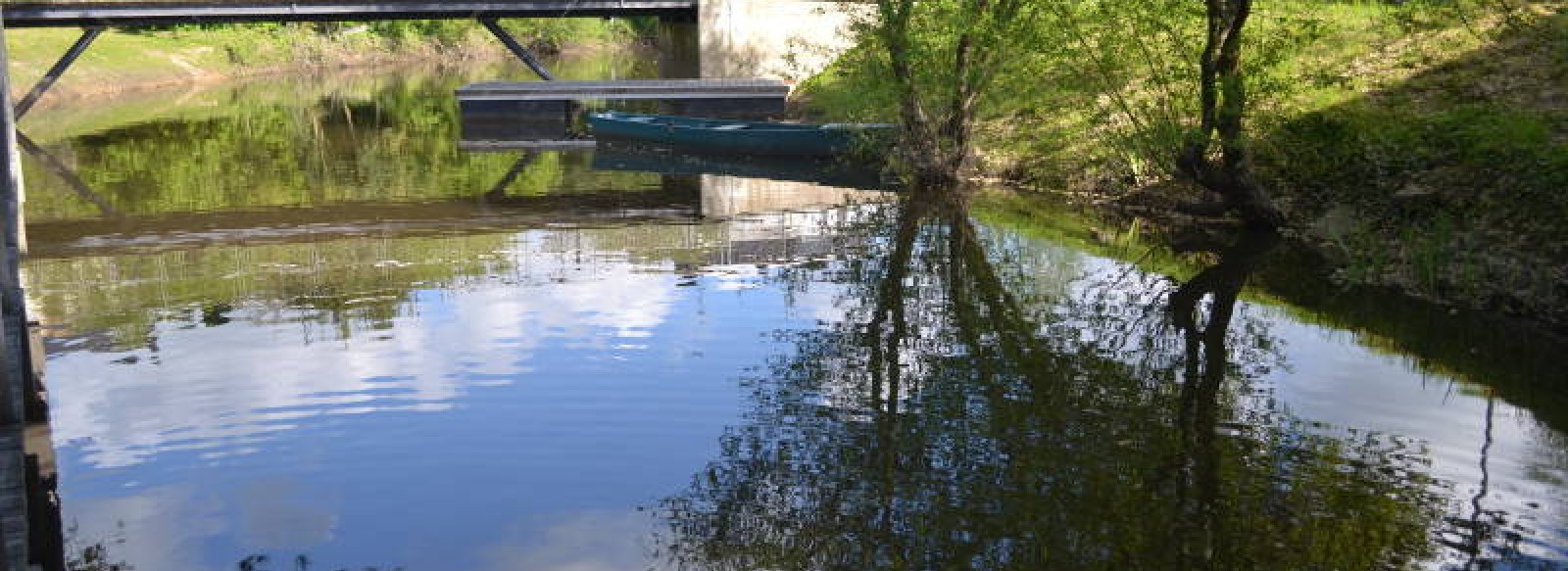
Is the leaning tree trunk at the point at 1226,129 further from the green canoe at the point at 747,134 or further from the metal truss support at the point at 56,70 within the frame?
the metal truss support at the point at 56,70

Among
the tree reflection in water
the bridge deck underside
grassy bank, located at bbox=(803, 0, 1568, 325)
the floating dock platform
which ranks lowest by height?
the tree reflection in water

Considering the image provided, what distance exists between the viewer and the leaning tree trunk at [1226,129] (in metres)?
18.4

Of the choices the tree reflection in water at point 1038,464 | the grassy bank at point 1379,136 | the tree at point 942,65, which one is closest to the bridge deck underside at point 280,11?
the grassy bank at point 1379,136

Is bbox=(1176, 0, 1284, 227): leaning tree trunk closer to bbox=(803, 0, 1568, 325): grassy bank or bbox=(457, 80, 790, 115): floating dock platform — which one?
bbox=(803, 0, 1568, 325): grassy bank

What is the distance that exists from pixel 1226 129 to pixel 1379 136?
8.18 feet

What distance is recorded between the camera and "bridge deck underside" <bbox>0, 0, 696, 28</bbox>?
125 feet

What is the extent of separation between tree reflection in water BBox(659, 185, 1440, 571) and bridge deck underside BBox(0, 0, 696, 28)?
26.9 metres

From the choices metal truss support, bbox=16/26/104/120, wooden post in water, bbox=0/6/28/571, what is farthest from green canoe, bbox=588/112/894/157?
wooden post in water, bbox=0/6/28/571

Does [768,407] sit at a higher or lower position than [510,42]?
lower

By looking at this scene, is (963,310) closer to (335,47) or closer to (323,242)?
(323,242)

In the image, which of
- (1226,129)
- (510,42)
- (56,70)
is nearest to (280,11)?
(510,42)

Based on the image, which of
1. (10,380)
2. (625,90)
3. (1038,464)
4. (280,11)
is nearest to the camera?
(10,380)

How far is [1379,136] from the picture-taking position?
777 inches

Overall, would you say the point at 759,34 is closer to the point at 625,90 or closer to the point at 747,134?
the point at 625,90
